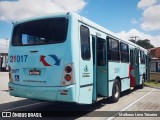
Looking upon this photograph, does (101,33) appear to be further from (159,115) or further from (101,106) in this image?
(159,115)

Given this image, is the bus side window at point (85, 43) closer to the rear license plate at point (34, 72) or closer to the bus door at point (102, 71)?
the rear license plate at point (34, 72)

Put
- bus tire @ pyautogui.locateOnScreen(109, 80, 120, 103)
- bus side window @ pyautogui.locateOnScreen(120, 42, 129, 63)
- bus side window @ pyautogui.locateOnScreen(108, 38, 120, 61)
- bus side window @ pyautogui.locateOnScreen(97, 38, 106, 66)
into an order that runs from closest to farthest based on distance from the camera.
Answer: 1. bus side window @ pyautogui.locateOnScreen(97, 38, 106, 66)
2. bus side window @ pyautogui.locateOnScreen(108, 38, 120, 61)
3. bus tire @ pyautogui.locateOnScreen(109, 80, 120, 103)
4. bus side window @ pyautogui.locateOnScreen(120, 42, 129, 63)

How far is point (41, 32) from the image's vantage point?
770 cm

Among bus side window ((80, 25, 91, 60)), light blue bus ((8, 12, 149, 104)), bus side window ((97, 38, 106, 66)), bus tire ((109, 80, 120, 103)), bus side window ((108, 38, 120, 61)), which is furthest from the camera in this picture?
bus tire ((109, 80, 120, 103))

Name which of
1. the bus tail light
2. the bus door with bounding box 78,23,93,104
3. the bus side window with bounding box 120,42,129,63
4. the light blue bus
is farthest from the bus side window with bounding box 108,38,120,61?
the bus tail light

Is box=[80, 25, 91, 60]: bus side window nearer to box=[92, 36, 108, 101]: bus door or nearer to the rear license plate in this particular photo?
the rear license plate

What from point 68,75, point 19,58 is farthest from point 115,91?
point 19,58

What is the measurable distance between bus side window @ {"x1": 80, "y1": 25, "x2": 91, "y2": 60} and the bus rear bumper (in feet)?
4.28

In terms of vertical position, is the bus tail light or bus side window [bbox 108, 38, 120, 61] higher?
bus side window [bbox 108, 38, 120, 61]

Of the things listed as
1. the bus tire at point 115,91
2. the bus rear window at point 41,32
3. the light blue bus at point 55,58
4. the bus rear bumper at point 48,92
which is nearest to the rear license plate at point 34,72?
the light blue bus at point 55,58

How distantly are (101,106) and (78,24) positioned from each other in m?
4.18

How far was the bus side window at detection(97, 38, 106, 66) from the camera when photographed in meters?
9.52

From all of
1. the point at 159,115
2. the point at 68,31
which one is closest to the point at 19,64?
the point at 68,31

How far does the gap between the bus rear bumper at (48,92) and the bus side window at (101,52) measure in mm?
2927
